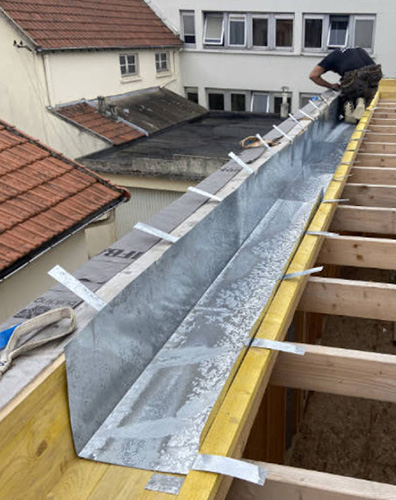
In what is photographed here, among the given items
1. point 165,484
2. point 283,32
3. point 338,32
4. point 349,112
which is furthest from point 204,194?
point 283,32

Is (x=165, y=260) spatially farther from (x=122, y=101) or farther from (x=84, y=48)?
(x=122, y=101)

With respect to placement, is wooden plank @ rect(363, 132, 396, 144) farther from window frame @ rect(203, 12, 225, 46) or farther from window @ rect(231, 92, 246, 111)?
window frame @ rect(203, 12, 225, 46)

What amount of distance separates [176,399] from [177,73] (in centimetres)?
2158

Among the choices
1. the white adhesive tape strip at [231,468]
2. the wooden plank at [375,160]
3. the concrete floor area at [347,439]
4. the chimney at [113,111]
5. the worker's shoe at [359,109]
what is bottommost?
the concrete floor area at [347,439]

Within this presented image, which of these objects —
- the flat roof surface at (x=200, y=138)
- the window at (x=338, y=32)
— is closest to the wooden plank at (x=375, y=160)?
the flat roof surface at (x=200, y=138)

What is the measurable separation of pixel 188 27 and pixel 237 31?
2.14 meters

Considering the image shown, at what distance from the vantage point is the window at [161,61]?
2075cm

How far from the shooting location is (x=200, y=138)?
15.9 m

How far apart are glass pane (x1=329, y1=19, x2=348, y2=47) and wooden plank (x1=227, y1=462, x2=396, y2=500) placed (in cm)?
2070

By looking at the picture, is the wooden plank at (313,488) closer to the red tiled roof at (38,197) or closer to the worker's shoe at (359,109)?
the red tiled roof at (38,197)

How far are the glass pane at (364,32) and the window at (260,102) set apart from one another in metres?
4.15

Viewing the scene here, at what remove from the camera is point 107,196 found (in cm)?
690

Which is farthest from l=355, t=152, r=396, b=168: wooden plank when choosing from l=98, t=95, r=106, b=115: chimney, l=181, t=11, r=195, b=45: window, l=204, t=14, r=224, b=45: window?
l=181, t=11, r=195, b=45: window

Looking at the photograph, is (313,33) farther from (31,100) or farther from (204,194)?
(204,194)
